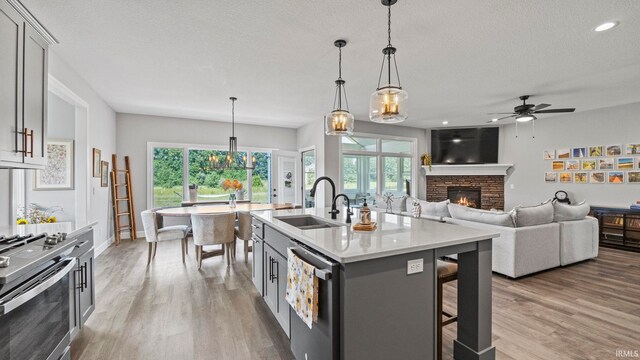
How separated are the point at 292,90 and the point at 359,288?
3588 millimetres

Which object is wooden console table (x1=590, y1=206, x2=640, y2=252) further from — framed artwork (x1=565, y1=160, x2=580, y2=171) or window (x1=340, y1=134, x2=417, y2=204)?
window (x1=340, y1=134, x2=417, y2=204)

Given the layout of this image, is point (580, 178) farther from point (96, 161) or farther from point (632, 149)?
point (96, 161)

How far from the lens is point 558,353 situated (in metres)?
2.01

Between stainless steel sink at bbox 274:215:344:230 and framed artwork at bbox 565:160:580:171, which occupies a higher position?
framed artwork at bbox 565:160:580:171

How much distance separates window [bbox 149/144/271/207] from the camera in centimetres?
618

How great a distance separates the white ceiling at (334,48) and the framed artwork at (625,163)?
1.10m

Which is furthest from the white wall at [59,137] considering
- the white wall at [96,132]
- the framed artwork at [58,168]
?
the white wall at [96,132]

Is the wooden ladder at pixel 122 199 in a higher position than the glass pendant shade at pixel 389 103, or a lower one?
lower

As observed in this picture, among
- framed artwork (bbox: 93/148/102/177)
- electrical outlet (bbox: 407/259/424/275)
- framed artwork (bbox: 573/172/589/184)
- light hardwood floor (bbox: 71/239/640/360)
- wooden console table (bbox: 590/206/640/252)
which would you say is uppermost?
framed artwork (bbox: 93/148/102/177)

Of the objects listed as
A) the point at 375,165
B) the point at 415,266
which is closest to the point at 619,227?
the point at 375,165

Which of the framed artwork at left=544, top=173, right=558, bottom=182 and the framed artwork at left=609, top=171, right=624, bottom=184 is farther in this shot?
the framed artwork at left=544, top=173, right=558, bottom=182

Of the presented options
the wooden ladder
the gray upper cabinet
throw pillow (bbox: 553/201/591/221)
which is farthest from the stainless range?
throw pillow (bbox: 553/201/591/221)

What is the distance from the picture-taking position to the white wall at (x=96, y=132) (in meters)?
3.35

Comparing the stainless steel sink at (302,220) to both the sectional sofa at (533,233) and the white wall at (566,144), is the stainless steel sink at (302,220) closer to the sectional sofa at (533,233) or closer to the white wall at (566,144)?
the sectional sofa at (533,233)
